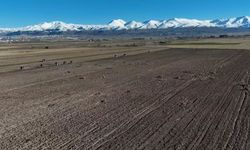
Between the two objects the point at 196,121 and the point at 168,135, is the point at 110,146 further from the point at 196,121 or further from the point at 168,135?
the point at 196,121

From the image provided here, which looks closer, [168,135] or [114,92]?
[168,135]

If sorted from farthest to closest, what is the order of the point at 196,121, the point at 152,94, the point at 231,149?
the point at 152,94
the point at 196,121
the point at 231,149

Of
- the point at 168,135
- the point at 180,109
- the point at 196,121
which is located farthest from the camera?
the point at 180,109

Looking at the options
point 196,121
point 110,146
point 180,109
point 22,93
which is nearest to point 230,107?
point 180,109

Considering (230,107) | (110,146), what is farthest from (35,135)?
(230,107)

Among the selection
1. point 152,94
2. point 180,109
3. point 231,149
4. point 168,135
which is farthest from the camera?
point 152,94

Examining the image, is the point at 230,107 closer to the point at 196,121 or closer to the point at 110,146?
the point at 196,121

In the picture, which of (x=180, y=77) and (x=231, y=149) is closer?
(x=231, y=149)

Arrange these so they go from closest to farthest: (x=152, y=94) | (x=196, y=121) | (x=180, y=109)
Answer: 1. (x=196, y=121)
2. (x=180, y=109)
3. (x=152, y=94)

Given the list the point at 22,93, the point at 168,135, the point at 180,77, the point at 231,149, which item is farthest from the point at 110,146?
the point at 180,77
